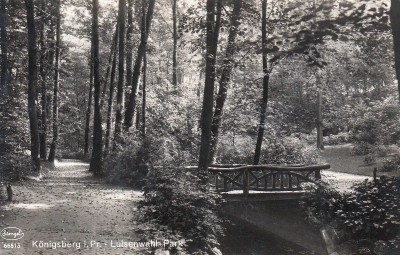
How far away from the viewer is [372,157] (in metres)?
26.6

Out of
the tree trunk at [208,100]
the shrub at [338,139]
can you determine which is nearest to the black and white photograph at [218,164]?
the tree trunk at [208,100]

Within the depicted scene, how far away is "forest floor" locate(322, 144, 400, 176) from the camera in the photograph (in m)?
24.5

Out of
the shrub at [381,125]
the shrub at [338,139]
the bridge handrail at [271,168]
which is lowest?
the bridge handrail at [271,168]

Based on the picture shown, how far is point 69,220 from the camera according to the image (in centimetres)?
1005

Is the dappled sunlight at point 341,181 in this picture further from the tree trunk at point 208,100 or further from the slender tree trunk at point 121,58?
the slender tree trunk at point 121,58

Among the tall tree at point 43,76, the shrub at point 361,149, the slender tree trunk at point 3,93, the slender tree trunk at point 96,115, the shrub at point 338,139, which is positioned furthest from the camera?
the shrub at point 338,139

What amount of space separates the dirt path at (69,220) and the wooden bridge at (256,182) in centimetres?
321

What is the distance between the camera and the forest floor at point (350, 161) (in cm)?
2450

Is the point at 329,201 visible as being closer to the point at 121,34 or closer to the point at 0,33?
the point at 121,34

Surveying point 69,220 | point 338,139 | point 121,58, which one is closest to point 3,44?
point 121,58

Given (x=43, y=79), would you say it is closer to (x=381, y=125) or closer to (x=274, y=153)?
(x=274, y=153)

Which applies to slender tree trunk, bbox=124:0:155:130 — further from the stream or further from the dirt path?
Answer: the stream

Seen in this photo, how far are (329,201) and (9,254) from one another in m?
8.05

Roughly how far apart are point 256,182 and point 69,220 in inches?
305
